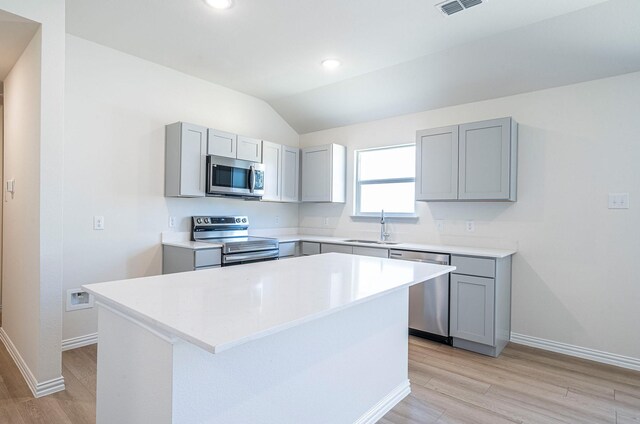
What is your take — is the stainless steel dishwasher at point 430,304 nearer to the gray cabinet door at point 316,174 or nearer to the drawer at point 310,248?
the drawer at point 310,248

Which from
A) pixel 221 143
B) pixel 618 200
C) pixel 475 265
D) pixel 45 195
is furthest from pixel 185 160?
pixel 618 200

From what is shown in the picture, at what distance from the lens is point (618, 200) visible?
9.38 ft

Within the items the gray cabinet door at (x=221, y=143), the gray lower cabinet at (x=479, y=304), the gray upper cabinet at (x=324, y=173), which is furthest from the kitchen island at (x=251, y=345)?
the gray upper cabinet at (x=324, y=173)

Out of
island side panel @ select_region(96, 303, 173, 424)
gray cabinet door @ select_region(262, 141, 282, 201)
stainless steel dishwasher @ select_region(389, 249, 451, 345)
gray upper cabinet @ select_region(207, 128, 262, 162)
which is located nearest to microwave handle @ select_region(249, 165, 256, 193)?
gray upper cabinet @ select_region(207, 128, 262, 162)

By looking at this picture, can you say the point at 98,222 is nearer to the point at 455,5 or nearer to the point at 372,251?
the point at 372,251

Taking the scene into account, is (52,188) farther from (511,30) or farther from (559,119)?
(559,119)

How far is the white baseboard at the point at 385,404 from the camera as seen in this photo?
1.97 m

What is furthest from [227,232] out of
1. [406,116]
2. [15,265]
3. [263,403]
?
[263,403]

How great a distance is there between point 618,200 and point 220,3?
11.2 ft

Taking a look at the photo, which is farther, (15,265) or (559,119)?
(559,119)

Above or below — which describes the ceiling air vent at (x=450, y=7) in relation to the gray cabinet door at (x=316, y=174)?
above

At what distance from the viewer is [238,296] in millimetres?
1413

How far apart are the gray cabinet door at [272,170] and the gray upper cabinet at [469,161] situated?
5.52 ft

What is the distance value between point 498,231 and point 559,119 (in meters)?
1.12
